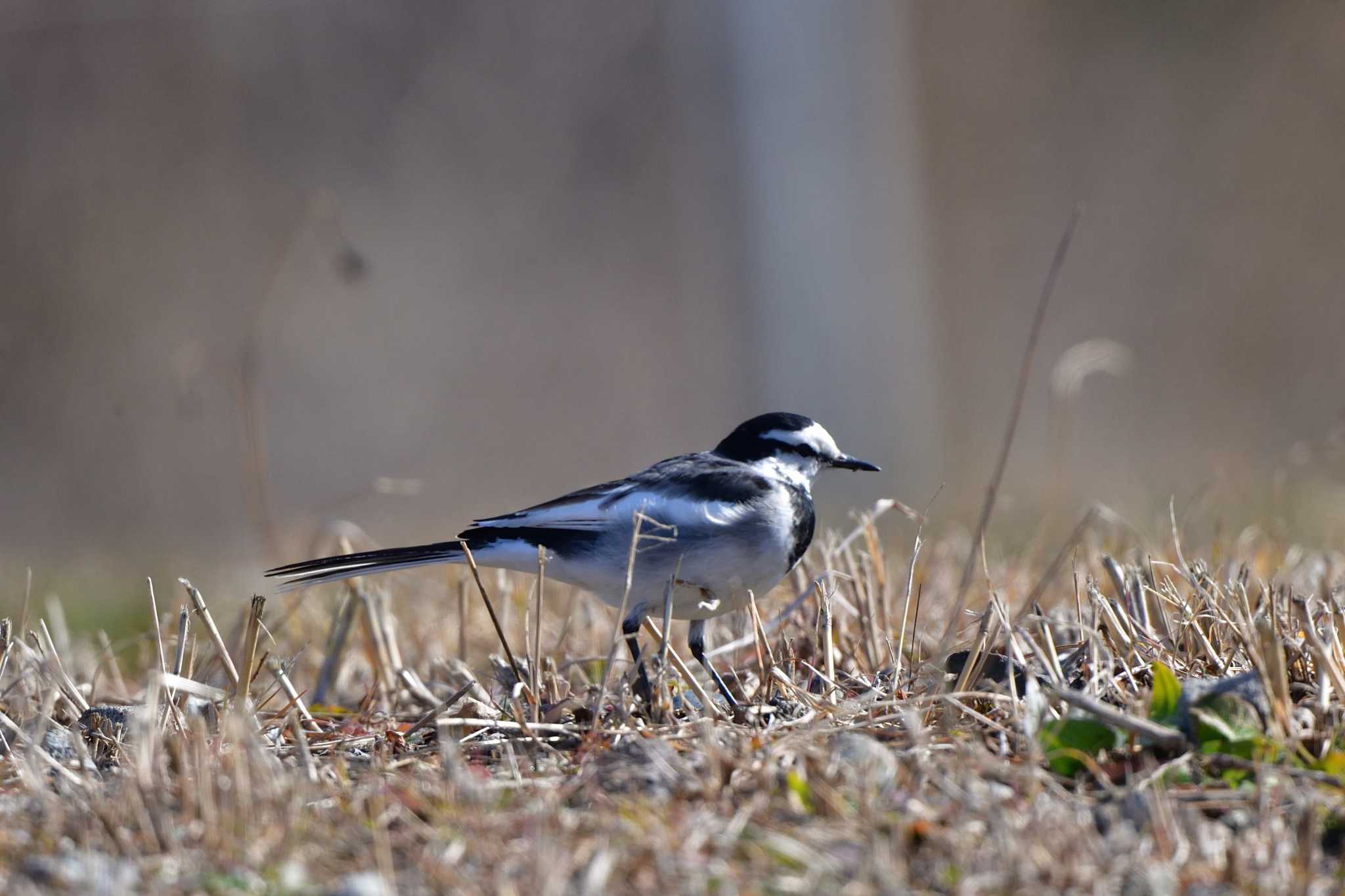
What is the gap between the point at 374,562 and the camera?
13.1 feet

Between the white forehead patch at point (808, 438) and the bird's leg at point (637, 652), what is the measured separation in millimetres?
1020

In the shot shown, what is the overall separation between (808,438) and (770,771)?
2.62m

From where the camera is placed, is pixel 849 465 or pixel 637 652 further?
pixel 849 465

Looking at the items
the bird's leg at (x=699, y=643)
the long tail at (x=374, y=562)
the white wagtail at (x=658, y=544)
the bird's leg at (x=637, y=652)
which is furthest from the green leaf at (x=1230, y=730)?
the long tail at (x=374, y=562)

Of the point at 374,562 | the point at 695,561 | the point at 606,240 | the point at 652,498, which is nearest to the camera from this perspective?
the point at 374,562

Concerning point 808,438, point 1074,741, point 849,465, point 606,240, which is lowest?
point 1074,741

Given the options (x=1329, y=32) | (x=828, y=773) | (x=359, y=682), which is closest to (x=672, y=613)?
(x=359, y=682)

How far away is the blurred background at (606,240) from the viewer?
33.6 feet

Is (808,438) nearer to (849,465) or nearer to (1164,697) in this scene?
(849,465)

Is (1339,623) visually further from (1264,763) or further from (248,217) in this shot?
→ (248,217)

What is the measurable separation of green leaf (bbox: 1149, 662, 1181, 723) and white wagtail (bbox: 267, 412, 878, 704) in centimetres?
150

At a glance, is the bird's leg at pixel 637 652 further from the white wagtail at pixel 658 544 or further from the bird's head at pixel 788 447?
the bird's head at pixel 788 447

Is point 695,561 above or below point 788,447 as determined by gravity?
below

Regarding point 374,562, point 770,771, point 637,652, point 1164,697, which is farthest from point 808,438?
point 770,771
